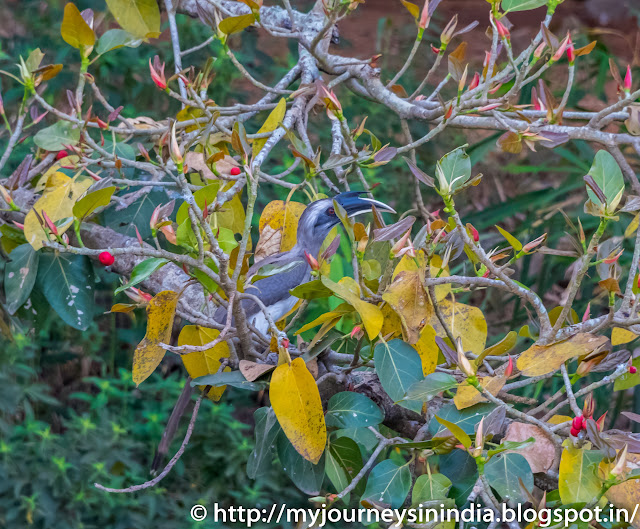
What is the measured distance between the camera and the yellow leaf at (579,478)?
3.10 feet

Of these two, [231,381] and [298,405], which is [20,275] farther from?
[298,405]

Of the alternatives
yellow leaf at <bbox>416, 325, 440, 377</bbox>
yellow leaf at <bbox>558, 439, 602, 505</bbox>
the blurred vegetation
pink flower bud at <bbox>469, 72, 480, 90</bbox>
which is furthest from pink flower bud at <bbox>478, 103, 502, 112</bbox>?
the blurred vegetation

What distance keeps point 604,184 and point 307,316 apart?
1.42 m

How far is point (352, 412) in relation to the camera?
1.19 meters

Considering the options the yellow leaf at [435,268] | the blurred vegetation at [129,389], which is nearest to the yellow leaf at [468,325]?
the yellow leaf at [435,268]

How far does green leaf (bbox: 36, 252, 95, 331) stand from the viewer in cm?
167

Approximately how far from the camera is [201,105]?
1.46m

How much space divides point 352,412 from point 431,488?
0.20 m

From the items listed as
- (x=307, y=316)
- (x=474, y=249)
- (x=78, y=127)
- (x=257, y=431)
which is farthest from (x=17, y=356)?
(x=474, y=249)

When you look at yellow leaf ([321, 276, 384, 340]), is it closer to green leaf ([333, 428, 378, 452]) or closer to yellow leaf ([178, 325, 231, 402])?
green leaf ([333, 428, 378, 452])

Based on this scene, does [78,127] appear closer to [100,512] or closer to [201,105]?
[201,105]

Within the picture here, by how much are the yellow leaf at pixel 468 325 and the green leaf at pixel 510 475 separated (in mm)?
369

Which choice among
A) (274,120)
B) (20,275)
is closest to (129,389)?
(20,275)

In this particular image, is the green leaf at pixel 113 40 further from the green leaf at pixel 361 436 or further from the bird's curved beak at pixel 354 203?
the green leaf at pixel 361 436
